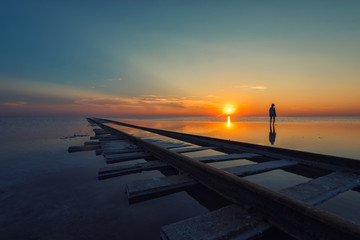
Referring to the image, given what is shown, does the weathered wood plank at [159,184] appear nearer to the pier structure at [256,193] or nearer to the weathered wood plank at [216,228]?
the pier structure at [256,193]

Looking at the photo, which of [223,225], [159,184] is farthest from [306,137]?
[223,225]

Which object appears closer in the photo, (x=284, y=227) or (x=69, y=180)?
(x=284, y=227)

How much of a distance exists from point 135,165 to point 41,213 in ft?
5.52

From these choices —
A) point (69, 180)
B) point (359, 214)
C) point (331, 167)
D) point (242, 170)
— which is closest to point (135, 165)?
point (69, 180)

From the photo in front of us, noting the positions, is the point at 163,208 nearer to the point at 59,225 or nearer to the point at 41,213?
the point at 59,225

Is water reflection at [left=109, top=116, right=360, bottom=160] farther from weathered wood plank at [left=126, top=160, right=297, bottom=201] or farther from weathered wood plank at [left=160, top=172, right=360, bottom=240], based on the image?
weathered wood plank at [left=160, top=172, right=360, bottom=240]

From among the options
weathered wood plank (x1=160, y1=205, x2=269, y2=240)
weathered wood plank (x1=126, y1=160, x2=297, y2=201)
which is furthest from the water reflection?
weathered wood plank (x1=160, y1=205, x2=269, y2=240)

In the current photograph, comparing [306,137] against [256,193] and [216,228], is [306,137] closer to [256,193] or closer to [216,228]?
[256,193]

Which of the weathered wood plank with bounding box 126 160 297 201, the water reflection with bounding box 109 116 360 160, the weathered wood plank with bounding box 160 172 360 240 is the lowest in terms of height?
the water reflection with bounding box 109 116 360 160

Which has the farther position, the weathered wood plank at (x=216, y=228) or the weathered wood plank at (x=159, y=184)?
Answer: the weathered wood plank at (x=159, y=184)

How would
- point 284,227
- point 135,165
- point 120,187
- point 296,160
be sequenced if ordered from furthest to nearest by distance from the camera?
point 296,160, point 135,165, point 120,187, point 284,227

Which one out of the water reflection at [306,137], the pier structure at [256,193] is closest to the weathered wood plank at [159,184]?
the pier structure at [256,193]

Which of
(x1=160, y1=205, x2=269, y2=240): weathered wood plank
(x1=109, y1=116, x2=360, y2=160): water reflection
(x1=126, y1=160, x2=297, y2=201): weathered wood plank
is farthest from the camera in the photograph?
(x1=109, y1=116, x2=360, y2=160): water reflection

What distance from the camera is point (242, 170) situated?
2.91 meters
